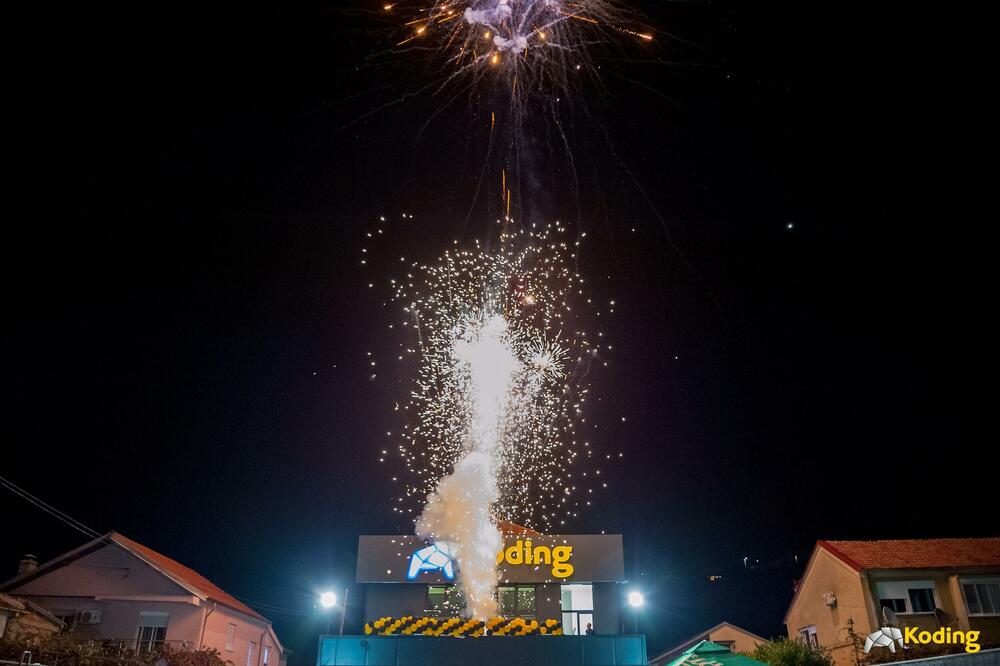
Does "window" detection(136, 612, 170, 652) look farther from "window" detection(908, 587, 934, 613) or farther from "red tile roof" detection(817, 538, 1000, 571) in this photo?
"window" detection(908, 587, 934, 613)

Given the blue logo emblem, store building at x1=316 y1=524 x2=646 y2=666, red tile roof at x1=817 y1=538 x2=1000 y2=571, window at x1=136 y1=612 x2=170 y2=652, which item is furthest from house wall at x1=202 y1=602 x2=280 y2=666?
red tile roof at x1=817 y1=538 x2=1000 y2=571

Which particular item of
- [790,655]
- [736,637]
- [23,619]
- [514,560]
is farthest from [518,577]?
[736,637]

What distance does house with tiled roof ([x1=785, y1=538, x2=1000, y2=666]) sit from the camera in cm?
2570

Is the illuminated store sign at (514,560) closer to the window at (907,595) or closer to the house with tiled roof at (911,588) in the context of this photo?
the house with tiled roof at (911,588)

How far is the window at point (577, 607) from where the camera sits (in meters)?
23.6

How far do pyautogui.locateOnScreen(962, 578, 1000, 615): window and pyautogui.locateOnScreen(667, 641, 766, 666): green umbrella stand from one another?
665 inches

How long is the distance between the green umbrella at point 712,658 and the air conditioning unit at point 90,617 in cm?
1952

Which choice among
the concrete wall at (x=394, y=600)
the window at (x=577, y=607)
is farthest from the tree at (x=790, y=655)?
the concrete wall at (x=394, y=600)

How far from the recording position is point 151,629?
78.2ft

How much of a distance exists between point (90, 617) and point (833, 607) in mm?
27178

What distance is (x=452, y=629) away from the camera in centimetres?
1673

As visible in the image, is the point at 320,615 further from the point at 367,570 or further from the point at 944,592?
the point at 944,592

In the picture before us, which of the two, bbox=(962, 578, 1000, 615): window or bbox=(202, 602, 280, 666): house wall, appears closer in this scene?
bbox=(202, 602, 280, 666): house wall

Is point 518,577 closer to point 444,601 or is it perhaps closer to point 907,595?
point 444,601
